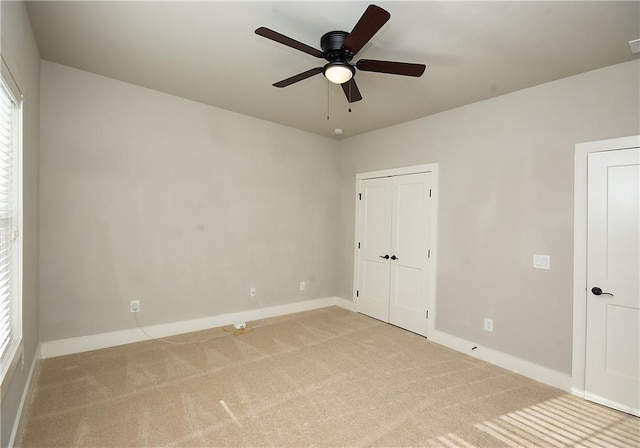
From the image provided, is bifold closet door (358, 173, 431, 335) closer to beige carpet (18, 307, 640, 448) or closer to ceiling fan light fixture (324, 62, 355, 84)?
beige carpet (18, 307, 640, 448)

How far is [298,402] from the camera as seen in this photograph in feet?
8.17

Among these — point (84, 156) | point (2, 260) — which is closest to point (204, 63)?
point (84, 156)

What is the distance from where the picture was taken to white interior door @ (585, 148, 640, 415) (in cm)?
253

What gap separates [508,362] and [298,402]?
2193 mm

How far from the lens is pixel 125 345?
3.40 metres

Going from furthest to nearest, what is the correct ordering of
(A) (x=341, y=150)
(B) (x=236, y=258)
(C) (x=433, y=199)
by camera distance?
(A) (x=341, y=150) → (B) (x=236, y=258) → (C) (x=433, y=199)

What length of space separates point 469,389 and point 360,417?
43.3 inches

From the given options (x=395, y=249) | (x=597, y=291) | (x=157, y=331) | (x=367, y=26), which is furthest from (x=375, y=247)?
(x=367, y=26)

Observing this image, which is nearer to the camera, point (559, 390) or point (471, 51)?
point (471, 51)

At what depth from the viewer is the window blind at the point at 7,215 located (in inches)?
72.3

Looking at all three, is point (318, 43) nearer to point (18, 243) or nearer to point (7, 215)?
point (7, 215)

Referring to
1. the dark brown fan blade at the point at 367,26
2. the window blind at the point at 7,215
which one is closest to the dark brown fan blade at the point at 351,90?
the dark brown fan blade at the point at 367,26

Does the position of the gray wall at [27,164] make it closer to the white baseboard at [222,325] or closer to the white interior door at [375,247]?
the white baseboard at [222,325]

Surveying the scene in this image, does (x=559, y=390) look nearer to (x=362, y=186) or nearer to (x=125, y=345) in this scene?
(x=362, y=186)
